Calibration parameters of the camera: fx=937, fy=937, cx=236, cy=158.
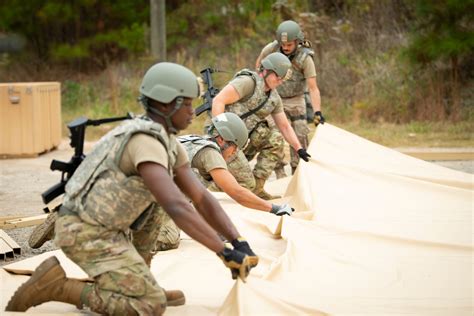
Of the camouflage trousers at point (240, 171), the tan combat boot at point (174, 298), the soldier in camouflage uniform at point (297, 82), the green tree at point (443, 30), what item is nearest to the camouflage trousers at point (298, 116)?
the soldier in camouflage uniform at point (297, 82)

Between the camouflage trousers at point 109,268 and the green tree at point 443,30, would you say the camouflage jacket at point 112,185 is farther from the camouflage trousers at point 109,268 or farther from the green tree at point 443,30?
the green tree at point 443,30

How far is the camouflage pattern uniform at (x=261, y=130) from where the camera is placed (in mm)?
8320

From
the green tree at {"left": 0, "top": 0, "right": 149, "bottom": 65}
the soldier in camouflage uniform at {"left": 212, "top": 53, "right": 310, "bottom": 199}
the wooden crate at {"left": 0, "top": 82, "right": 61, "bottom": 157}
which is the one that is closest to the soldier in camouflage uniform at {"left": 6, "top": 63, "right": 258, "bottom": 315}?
the soldier in camouflage uniform at {"left": 212, "top": 53, "right": 310, "bottom": 199}

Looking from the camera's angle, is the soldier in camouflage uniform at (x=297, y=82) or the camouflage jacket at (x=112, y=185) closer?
the camouflage jacket at (x=112, y=185)

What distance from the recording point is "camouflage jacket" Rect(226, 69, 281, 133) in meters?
8.27

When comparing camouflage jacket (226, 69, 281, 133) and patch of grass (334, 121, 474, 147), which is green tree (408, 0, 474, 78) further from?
camouflage jacket (226, 69, 281, 133)

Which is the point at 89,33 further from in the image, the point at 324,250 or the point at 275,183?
the point at 324,250

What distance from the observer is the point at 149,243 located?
15.8ft

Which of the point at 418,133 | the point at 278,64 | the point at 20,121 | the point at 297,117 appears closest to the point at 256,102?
the point at 278,64

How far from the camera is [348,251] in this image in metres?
5.83

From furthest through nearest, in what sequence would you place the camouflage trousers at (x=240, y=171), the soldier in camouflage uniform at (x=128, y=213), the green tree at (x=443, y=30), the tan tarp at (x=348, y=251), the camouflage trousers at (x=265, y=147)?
the green tree at (x=443, y=30) → the camouflage trousers at (x=265, y=147) → the camouflage trousers at (x=240, y=171) → the tan tarp at (x=348, y=251) → the soldier in camouflage uniform at (x=128, y=213)

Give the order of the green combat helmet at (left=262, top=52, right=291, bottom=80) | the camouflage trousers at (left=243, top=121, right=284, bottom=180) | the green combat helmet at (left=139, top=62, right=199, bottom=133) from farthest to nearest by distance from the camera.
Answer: the camouflage trousers at (left=243, top=121, right=284, bottom=180) < the green combat helmet at (left=262, top=52, right=291, bottom=80) < the green combat helmet at (left=139, top=62, right=199, bottom=133)

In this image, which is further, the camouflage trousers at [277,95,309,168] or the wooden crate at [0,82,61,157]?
the wooden crate at [0,82,61,157]

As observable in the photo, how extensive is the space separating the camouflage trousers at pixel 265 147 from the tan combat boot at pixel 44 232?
2747mm
